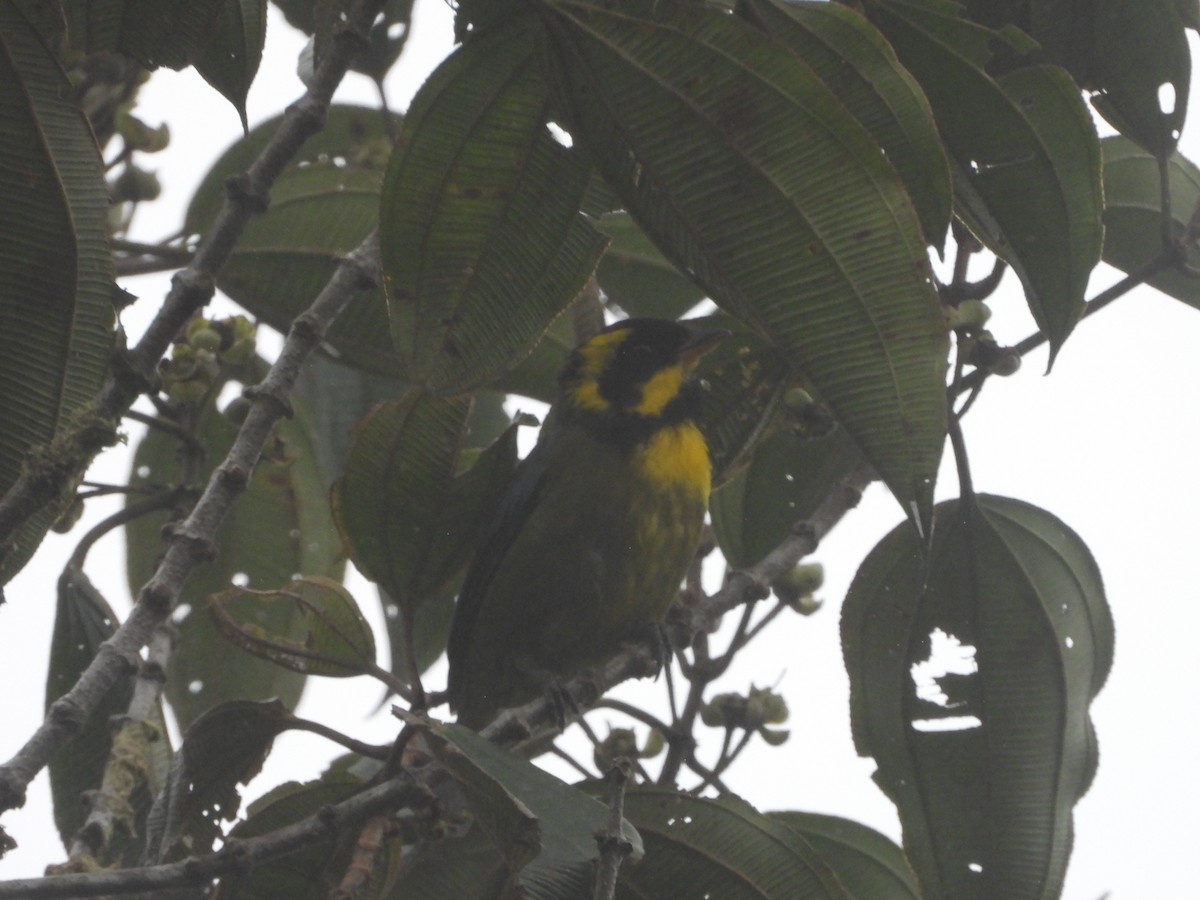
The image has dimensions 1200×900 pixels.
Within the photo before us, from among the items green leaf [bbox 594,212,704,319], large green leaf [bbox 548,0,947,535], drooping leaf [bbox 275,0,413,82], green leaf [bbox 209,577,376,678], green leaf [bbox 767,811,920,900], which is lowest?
green leaf [bbox 767,811,920,900]

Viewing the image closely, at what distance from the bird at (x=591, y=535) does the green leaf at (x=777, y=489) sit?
324mm

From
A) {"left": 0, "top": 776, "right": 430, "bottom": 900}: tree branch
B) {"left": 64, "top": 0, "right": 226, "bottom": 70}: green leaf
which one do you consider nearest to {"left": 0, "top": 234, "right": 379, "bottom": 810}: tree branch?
{"left": 0, "top": 776, "right": 430, "bottom": 900}: tree branch

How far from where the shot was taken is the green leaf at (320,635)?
2539 millimetres

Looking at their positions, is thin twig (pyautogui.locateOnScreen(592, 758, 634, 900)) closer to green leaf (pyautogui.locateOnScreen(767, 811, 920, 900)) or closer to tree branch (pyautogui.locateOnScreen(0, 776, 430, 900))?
tree branch (pyautogui.locateOnScreen(0, 776, 430, 900))

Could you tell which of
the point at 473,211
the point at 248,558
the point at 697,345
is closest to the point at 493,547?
the point at 248,558

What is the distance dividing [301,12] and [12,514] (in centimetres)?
169

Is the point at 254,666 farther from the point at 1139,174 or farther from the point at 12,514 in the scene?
the point at 1139,174

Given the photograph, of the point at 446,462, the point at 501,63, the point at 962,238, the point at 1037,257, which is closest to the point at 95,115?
the point at 446,462

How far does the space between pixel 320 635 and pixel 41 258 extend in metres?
0.96

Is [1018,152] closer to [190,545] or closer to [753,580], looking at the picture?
[753,580]

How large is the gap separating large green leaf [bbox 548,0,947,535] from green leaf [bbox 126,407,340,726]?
1.66 metres

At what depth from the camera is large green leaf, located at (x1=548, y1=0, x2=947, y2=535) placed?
5.39ft

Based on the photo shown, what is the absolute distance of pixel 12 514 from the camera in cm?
161

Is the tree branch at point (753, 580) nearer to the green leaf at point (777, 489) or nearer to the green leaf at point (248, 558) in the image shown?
the green leaf at point (777, 489)
